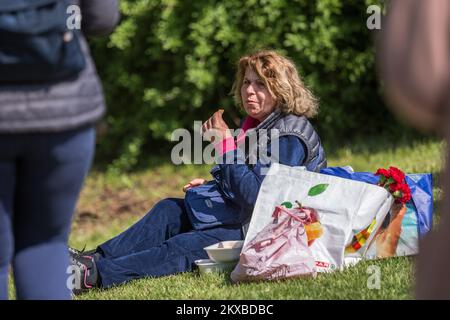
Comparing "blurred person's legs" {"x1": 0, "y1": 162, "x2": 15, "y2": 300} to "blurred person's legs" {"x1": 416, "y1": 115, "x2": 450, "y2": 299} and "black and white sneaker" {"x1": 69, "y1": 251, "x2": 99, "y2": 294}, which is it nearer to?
"blurred person's legs" {"x1": 416, "y1": 115, "x2": 450, "y2": 299}

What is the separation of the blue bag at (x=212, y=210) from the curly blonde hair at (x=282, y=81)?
52cm

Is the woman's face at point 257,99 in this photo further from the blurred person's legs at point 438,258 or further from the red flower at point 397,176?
the blurred person's legs at point 438,258

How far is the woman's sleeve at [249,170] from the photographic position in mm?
4141

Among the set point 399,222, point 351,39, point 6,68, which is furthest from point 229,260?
point 351,39

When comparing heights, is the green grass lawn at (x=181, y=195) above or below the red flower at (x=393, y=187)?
below

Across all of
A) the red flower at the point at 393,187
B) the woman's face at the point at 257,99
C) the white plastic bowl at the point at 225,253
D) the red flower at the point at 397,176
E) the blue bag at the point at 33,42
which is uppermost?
the blue bag at the point at 33,42

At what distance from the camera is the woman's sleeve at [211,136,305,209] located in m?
4.14

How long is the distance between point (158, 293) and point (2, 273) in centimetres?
142

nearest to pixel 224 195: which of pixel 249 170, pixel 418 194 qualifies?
pixel 249 170

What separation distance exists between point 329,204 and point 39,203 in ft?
5.62

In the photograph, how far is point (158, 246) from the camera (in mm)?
4391

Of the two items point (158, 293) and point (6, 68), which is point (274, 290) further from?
point (6, 68)

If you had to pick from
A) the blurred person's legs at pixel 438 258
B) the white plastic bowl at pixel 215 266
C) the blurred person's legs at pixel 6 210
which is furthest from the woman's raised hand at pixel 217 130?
the blurred person's legs at pixel 438 258
